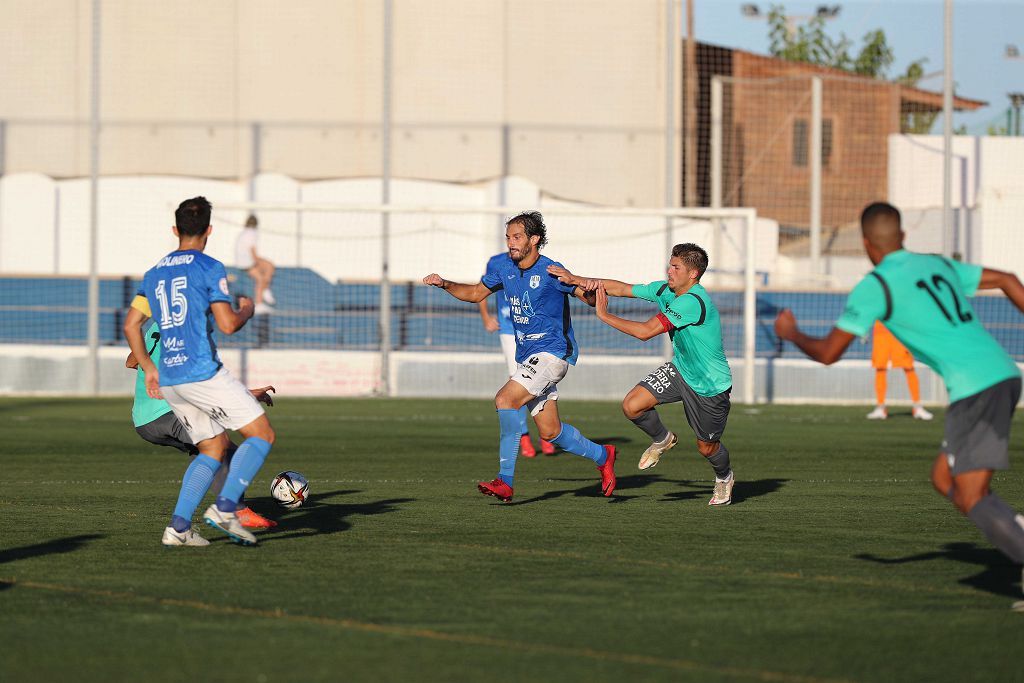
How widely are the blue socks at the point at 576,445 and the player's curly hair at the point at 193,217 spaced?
3419 mm

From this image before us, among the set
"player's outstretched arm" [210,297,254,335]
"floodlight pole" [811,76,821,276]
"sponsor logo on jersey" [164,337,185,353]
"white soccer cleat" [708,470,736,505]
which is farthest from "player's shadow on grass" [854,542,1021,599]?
"floodlight pole" [811,76,821,276]

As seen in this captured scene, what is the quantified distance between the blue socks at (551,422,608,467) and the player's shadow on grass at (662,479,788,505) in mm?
545

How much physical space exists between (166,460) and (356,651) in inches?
325

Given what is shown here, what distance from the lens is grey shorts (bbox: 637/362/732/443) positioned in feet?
33.6

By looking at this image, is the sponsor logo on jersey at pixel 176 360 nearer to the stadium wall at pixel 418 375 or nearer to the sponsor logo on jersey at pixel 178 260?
the sponsor logo on jersey at pixel 178 260

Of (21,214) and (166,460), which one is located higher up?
(21,214)

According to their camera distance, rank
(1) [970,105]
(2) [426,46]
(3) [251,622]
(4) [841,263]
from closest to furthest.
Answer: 1. (3) [251,622]
2. (2) [426,46]
3. (4) [841,263]
4. (1) [970,105]

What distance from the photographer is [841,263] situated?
33281 mm

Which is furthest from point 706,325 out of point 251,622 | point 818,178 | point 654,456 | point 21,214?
point 21,214

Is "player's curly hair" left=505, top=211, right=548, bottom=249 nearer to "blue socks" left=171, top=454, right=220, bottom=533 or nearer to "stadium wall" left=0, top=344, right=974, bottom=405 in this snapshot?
"blue socks" left=171, top=454, right=220, bottom=533

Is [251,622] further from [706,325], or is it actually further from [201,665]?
[706,325]

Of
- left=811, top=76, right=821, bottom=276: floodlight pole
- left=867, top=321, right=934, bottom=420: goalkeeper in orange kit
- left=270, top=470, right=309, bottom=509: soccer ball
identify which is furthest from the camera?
left=811, top=76, right=821, bottom=276: floodlight pole

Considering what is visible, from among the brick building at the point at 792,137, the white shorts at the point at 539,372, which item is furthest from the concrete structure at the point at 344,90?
the white shorts at the point at 539,372

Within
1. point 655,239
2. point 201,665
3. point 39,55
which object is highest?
point 39,55
